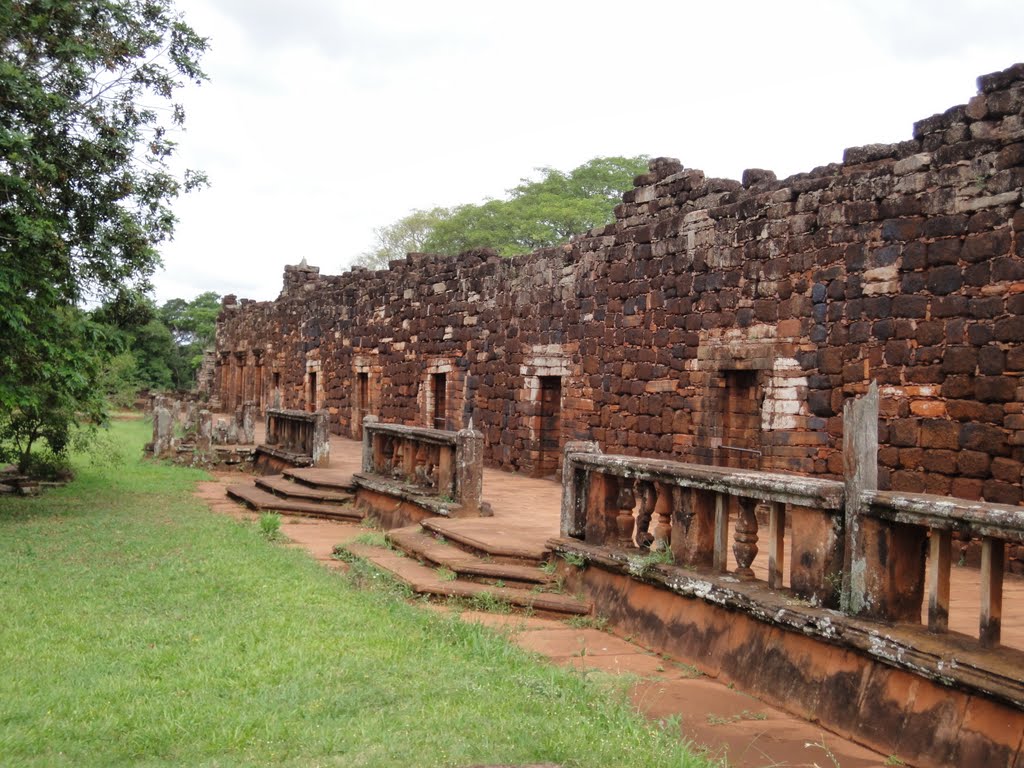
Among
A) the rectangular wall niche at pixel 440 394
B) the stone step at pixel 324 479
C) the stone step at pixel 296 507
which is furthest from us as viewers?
the rectangular wall niche at pixel 440 394

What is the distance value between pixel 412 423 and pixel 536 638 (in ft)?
49.8

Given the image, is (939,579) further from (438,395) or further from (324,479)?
(438,395)

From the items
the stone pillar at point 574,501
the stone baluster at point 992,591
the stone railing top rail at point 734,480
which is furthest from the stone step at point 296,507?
the stone baluster at point 992,591

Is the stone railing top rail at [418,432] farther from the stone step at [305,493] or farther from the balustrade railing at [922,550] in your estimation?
the balustrade railing at [922,550]

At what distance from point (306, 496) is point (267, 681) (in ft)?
25.7

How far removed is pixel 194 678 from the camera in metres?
5.17

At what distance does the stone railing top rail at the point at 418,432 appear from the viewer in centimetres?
1044

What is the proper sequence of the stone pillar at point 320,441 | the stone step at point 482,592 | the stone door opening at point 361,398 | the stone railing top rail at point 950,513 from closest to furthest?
the stone railing top rail at point 950,513 → the stone step at point 482,592 → the stone pillar at point 320,441 → the stone door opening at point 361,398

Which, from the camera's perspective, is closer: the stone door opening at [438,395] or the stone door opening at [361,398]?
the stone door opening at [438,395]

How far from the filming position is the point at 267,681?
202 inches

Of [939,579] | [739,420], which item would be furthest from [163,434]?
[939,579]

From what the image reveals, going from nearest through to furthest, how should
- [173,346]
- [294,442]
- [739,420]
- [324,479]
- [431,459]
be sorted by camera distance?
1. [431,459]
2. [739,420]
3. [324,479]
4. [294,442]
5. [173,346]

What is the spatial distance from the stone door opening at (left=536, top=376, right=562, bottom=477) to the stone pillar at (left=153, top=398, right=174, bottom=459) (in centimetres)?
889

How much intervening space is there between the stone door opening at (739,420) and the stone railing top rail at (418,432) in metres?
3.67
